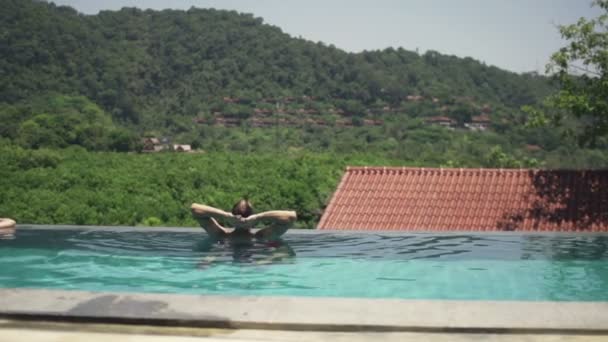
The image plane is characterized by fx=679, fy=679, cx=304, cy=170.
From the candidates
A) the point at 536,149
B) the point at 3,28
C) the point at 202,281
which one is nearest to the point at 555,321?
the point at 202,281

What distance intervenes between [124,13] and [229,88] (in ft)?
43.9

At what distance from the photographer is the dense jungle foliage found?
24.0 m

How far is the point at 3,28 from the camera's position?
52.2 metres

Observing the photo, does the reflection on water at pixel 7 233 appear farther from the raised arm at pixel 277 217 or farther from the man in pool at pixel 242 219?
the raised arm at pixel 277 217

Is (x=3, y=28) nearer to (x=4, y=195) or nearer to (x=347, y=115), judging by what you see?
(x=347, y=115)

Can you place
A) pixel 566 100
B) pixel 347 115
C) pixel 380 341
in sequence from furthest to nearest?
1. pixel 347 115
2. pixel 566 100
3. pixel 380 341

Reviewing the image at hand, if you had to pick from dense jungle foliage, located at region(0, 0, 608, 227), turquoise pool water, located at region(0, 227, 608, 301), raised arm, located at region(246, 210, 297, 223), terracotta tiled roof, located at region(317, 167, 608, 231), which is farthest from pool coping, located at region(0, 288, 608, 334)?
dense jungle foliage, located at region(0, 0, 608, 227)

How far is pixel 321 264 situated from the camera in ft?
22.7

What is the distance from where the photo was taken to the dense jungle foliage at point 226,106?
23984 millimetres

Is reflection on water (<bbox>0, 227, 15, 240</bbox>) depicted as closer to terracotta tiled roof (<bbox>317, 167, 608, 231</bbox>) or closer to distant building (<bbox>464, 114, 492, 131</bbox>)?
terracotta tiled roof (<bbox>317, 167, 608, 231</bbox>)

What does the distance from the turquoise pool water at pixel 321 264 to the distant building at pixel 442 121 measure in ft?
174

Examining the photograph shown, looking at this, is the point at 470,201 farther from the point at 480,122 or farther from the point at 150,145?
the point at 480,122

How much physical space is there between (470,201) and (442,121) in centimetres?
4869

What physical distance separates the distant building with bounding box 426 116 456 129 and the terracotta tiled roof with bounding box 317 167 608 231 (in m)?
47.2
